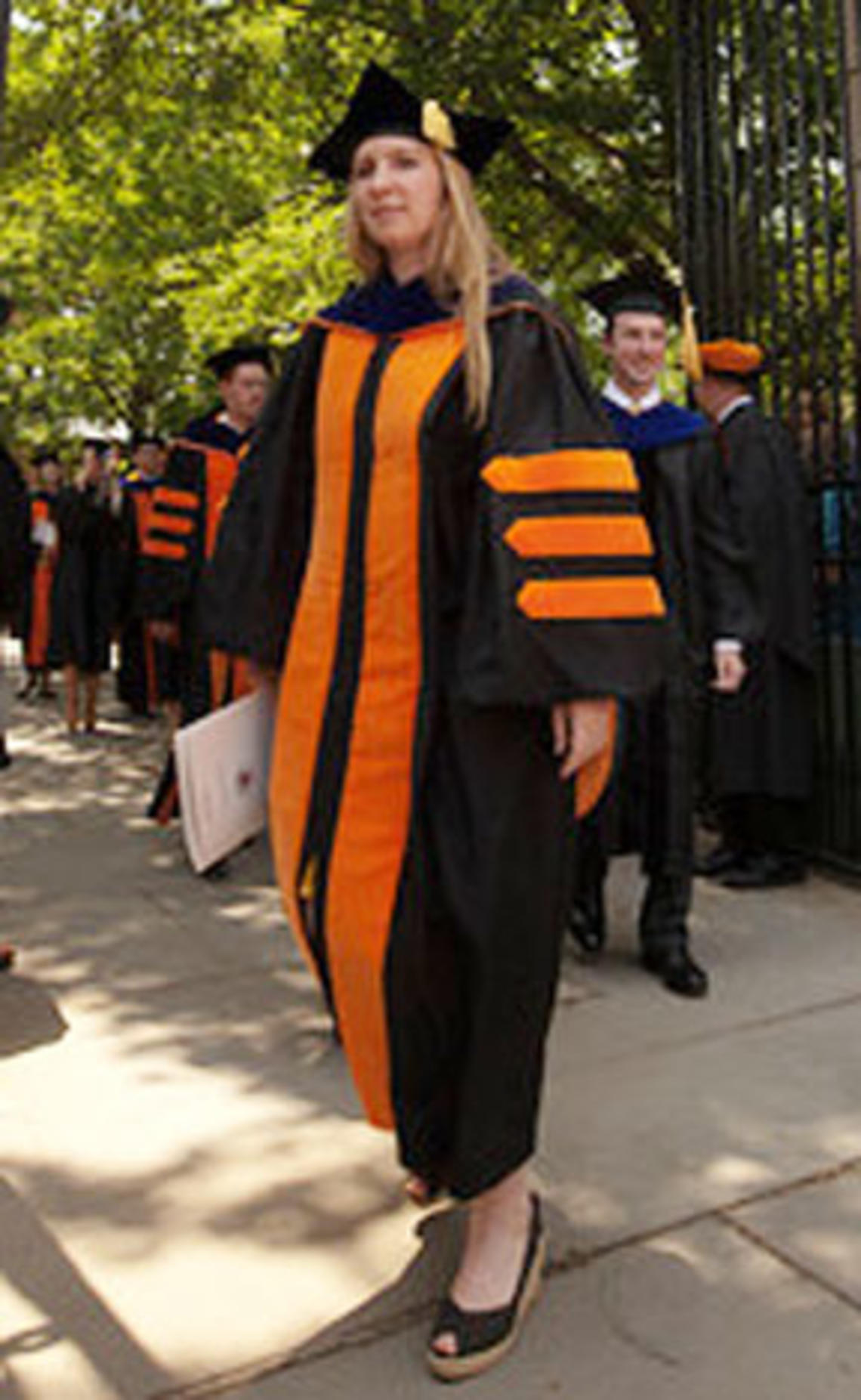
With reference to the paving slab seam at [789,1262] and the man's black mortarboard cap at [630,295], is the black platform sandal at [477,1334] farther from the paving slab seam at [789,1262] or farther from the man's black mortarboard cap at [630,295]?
the man's black mortarboard cap at [630,295]

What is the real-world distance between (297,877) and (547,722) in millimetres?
537

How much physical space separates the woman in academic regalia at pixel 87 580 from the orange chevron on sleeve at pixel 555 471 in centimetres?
Answer: 835

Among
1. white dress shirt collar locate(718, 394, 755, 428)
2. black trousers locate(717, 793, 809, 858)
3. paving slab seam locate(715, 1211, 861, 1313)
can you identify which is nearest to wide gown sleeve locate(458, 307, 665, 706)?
paving slab seam locate(715, 1211, 861, 1313)

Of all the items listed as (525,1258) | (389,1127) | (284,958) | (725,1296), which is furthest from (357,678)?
(284,958)

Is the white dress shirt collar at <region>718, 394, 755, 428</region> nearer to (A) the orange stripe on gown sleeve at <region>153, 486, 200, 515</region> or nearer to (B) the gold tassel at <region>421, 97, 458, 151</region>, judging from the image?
(A) the orange stripe on gown sleeve at <region>153, 486, 200, 515</region>

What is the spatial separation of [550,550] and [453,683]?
27cm

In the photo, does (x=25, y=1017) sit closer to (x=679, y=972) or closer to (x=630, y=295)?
(x=679, y=972)

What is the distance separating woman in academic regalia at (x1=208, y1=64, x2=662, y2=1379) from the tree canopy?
6.45 metres

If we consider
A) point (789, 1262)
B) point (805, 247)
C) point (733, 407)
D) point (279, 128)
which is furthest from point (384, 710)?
point (279, 128)

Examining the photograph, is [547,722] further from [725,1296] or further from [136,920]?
[136,920]

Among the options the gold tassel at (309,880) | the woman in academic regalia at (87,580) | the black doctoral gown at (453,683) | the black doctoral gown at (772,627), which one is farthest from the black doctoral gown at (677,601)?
the woman in academic regalia at (87,580)

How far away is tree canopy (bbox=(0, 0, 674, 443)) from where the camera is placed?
8625mm

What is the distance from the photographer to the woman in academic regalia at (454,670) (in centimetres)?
233

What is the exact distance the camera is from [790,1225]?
110 inches
